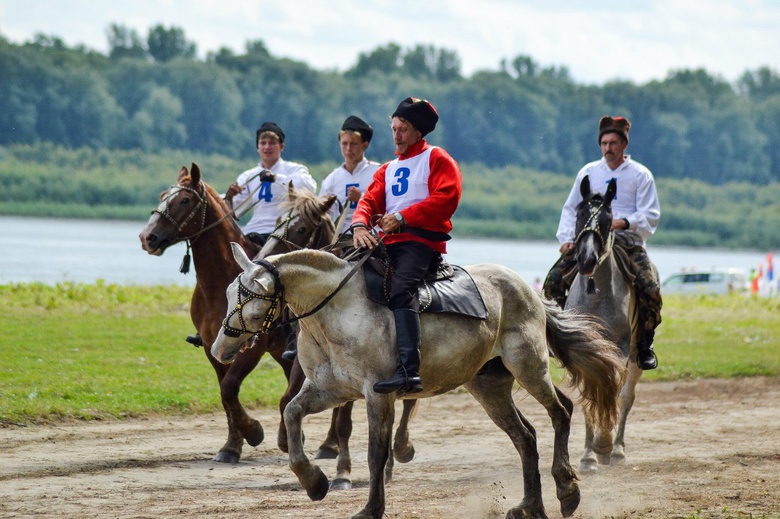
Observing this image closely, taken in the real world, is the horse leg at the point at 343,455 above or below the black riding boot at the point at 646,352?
below

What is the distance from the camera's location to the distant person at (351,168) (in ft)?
35.9

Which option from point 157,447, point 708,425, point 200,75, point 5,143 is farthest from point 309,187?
point 200,75

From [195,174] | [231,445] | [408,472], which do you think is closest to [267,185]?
[195,174]

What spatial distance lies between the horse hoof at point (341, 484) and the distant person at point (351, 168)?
2.84 metres

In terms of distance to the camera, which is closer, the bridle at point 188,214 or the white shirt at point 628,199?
the bridle at point 188,214

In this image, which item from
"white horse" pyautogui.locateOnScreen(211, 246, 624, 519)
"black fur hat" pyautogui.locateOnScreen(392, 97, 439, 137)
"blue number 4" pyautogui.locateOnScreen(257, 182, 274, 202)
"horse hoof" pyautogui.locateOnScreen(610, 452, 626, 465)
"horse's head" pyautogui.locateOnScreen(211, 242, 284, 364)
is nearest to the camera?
"horse's head" pyautogui.locateOnScreen(211, 242, 284, 364)

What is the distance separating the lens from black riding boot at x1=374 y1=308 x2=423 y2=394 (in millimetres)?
6961

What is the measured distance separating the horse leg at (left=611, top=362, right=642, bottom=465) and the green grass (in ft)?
14.1

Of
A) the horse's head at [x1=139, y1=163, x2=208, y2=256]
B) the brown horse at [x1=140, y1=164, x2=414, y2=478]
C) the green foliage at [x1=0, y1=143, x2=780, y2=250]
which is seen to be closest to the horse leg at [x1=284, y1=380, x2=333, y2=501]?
the brown horse at [x1=140, y1=164, x2=414, y2=478]

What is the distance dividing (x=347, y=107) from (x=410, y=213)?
85.9m

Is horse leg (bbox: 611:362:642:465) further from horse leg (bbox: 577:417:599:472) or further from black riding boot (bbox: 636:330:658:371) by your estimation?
horse leg (bbox: 577:417:599:472)

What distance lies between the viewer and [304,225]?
9.97 meters

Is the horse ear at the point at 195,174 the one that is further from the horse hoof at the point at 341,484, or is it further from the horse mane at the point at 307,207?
the horse hoof at the point at 341,484

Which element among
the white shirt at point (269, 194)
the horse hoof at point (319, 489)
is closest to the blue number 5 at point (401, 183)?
the horse hoof at point (319, 489)
